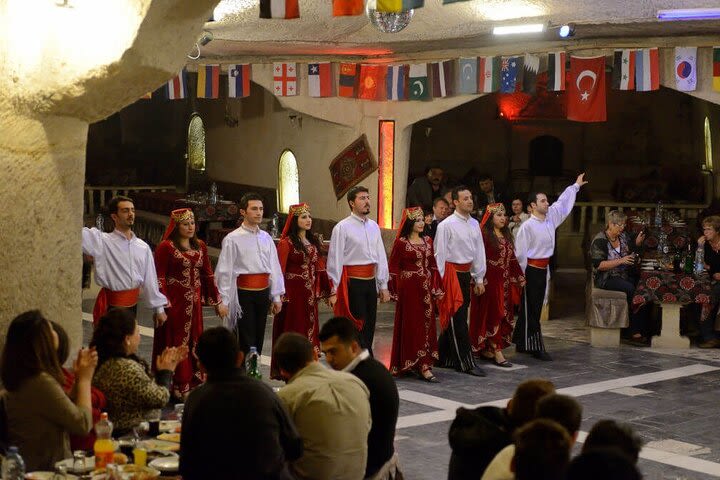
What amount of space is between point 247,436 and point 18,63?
102 inches

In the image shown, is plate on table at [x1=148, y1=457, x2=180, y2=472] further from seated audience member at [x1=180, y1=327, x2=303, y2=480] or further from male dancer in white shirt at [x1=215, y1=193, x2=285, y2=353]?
male dancer in white shirt at [x1=215, y1=193, x2=285, y2=353]

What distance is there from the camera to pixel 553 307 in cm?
1517

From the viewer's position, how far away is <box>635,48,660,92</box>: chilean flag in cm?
1345

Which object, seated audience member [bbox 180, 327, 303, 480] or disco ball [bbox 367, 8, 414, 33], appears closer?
seated audience member [bbox 180, 327, 303, 480]

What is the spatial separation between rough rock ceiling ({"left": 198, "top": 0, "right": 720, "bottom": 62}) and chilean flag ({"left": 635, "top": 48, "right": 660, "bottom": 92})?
0.63ft

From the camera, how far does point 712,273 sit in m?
12.6

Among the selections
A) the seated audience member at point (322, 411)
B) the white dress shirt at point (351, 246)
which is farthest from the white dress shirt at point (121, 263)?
the seated audience member at point (322, 411)

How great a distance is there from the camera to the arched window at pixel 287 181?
19359 mm

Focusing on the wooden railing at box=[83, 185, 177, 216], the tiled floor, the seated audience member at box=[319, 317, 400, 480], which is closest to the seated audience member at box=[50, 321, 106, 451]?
the seated audience member at box=[319, 317, 400, 480]

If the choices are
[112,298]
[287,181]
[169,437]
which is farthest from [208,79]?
[169,437]

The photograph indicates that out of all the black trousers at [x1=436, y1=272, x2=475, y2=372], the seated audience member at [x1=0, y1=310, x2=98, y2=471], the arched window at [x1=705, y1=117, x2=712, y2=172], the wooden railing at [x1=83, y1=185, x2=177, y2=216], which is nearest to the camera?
the seated audience member at [x1=0, y1=310, x2=98, y2=471]

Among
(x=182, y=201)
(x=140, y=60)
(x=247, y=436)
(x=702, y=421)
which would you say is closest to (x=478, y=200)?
(x=182, y=201)

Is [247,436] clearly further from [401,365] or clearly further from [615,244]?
[615,244]

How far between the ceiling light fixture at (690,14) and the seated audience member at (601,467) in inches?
336
